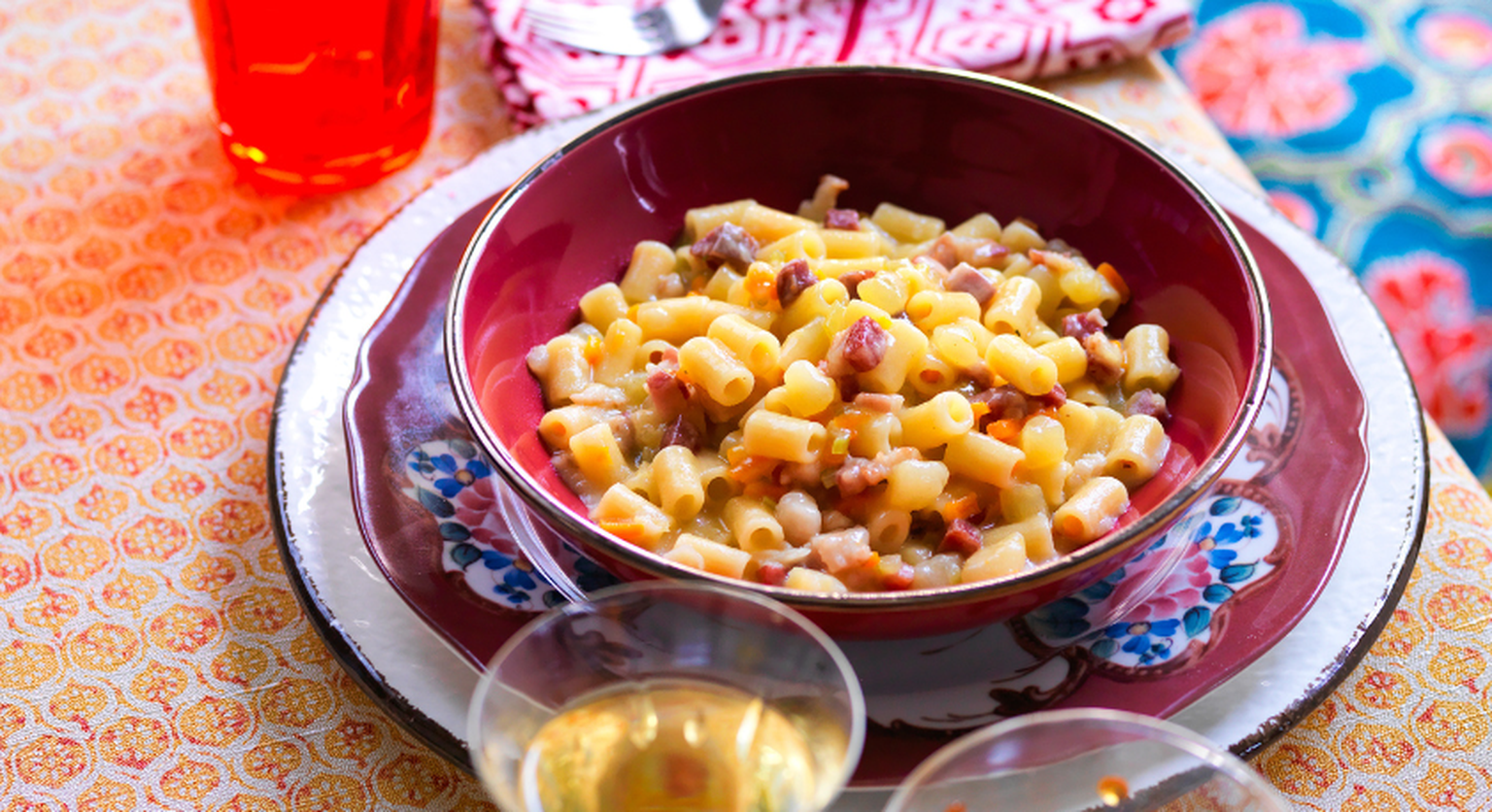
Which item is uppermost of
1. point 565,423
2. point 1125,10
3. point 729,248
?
point 1125,10

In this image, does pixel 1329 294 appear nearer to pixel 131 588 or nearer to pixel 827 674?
pixel 827 674

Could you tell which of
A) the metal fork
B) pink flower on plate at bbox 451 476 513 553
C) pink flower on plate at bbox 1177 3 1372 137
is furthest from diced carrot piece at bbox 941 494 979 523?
pink flower on plate at bbox 1177 3 1372 137

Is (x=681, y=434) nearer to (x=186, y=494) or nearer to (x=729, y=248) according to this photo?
(x=729, y=248)

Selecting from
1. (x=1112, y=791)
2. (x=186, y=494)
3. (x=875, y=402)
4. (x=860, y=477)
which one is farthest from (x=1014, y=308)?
(x=186, y=494)

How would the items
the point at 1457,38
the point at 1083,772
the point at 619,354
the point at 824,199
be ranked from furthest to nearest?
the point at 1457,38, the point at 824,199, the point at 619,354, the point at 1083,772

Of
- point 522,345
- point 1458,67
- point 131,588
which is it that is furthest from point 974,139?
point 1458,67

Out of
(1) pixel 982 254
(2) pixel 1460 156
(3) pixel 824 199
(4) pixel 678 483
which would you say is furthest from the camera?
(2) pixel 1460 156

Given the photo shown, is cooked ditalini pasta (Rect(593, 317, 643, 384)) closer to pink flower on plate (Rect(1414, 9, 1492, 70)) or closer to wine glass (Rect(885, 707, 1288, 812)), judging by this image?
wine glass (Rect(885, 707, 1288, 812))
